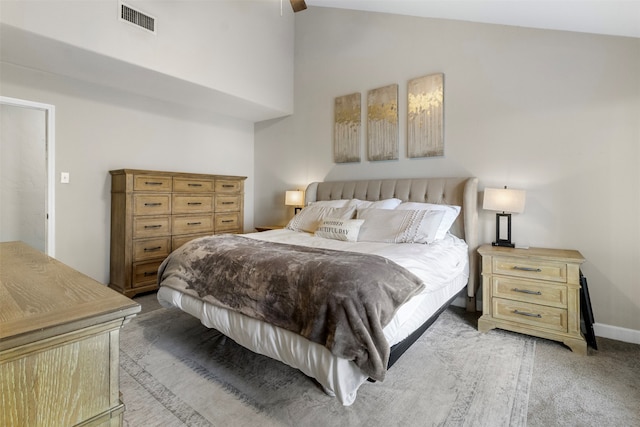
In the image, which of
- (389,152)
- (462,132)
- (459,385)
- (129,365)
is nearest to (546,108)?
(462,132)

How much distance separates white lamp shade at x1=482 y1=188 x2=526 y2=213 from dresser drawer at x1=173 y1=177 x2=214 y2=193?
126 inches

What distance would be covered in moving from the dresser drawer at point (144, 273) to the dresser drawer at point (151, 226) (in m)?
0.32

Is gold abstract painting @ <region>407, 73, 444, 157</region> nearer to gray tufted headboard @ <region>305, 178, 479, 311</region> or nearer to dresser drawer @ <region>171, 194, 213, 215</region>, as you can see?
gray tufted headboard @ <region>305, 178, 479, 311</region>

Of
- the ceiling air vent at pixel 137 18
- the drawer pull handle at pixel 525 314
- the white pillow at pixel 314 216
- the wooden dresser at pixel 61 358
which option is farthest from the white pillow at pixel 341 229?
the ceiling air vent at pixel 137 18

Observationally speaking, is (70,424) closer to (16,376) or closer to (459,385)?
(16,376)

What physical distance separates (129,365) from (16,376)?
5.98 feet

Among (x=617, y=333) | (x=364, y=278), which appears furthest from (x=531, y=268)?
(x=364, y=278)

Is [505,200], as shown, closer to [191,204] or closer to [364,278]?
[364,278]

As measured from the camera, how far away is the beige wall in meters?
2.42

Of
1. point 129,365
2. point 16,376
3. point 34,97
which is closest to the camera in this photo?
point 16,376

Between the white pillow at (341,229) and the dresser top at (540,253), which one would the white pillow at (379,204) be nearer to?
the white pillow at (341,229)

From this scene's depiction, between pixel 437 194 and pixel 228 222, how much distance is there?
9.05 feet

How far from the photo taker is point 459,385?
1.80 meters

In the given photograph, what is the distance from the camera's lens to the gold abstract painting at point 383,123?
3.61 m
